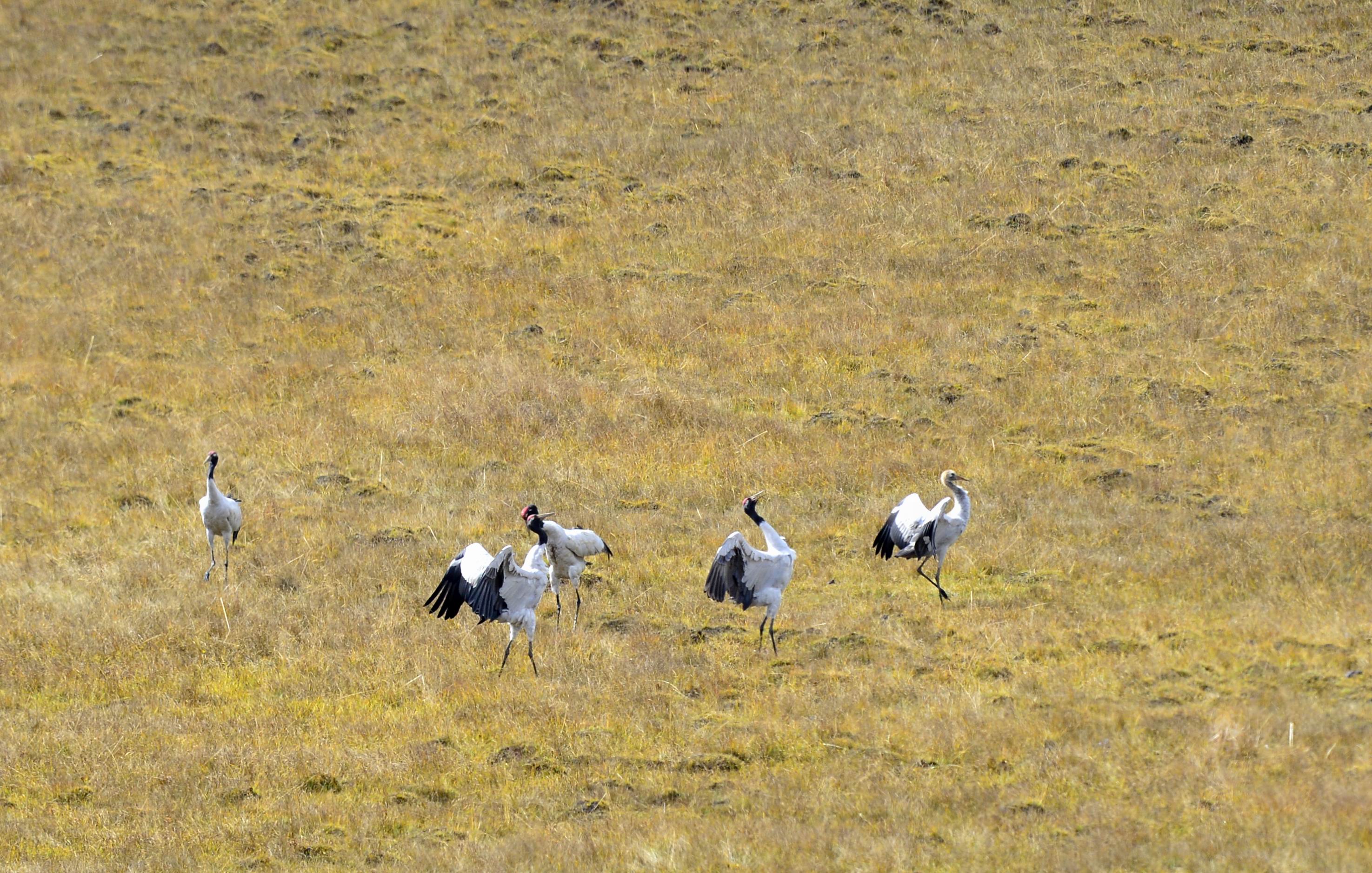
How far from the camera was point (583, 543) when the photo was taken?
12.7 metres

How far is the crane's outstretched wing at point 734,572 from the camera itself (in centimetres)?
1143

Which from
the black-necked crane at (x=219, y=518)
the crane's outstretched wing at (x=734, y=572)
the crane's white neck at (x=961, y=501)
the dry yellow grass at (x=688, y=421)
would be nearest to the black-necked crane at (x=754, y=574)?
the crane's outstretched wing at (x=734, y=572)

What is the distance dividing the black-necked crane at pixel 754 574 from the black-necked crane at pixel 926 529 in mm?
1416

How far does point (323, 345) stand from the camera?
69.4 feet

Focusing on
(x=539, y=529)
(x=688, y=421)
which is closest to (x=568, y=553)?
(x=539, y=529)

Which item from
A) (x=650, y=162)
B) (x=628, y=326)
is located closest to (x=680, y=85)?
(x=650, y=162)

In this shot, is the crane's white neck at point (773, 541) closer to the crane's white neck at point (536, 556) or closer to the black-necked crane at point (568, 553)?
the black-necked crane at point (568, 553)

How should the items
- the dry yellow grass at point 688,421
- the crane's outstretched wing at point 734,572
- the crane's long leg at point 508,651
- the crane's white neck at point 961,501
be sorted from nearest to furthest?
1. the dry yellow grass at point 688,421
2. the crane's outstretched wing at point 734,572
3. the crane's long leg at point 508,651
4. the crane's white neck at point 961,501

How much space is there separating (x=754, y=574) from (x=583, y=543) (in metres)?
1.74

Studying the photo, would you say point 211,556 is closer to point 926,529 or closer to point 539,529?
point 539,529

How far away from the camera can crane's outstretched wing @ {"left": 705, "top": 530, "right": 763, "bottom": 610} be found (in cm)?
1143

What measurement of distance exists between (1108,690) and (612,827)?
3682 mm

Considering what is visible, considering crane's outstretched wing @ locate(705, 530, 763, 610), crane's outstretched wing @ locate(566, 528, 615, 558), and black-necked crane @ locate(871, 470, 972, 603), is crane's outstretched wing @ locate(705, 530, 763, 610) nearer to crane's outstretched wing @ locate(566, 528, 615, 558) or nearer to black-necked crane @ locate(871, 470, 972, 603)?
crane's outstretched wing @ locate(566, 528, 615, 558)

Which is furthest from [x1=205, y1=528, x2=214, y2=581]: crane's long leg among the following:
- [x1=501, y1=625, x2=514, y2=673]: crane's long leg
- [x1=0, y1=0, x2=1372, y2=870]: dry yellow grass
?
[x1=501, y1=625, x2=514, y2=673]: crane's long leg
